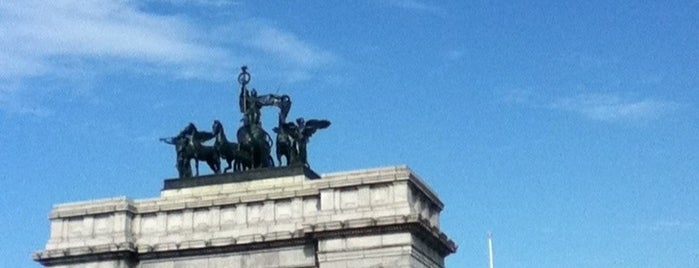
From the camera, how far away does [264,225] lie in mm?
48000

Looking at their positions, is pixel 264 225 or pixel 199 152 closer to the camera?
pixel 264 225

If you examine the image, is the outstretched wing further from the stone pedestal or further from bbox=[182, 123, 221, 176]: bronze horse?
the stone pedestal

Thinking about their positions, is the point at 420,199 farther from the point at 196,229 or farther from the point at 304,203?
the point at 196,229

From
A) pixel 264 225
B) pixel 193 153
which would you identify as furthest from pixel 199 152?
pixel 264 225

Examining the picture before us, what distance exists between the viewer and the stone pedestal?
45.9 meters

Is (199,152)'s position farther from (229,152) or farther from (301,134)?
(301,134)

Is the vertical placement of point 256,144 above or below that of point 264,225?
above

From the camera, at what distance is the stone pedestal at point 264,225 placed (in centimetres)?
4594

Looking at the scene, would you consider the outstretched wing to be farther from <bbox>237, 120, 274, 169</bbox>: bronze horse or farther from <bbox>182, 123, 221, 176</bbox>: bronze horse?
<bbox>237, 120, 274, 169</bbox>: bronze horse

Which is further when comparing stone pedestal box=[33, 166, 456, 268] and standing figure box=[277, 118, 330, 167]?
standing figure box=[277, 118, 330, 167]

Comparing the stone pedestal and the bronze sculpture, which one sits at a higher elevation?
the bronze sculpture

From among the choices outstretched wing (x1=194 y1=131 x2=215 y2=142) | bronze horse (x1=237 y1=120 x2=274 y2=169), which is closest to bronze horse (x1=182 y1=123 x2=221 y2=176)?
outstretched wing (x1=194 y1=131 x2=215 y2=142)

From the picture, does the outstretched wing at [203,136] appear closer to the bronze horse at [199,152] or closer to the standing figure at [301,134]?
the bronze horse at [199,152]

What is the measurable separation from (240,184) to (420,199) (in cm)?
819
